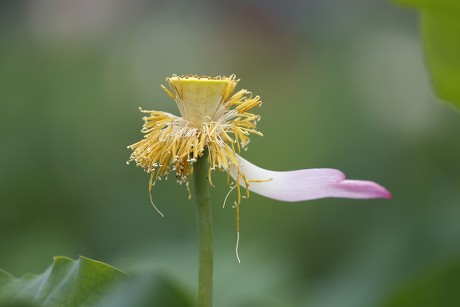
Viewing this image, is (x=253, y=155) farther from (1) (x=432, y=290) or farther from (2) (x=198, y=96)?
(1) (x=432, y=290)

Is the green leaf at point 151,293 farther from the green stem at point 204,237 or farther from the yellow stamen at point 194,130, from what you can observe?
the yellow stamen at point 194,130

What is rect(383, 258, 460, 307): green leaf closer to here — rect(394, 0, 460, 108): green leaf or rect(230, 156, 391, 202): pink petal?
rect(230, 156, 391, 202): pink petal

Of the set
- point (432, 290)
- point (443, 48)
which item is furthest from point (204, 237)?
point (443, 48)

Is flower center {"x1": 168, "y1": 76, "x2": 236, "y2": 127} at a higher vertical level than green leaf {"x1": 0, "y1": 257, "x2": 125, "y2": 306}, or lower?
higher

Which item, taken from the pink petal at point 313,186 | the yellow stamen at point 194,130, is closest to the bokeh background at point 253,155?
the pink petal at point 313,186


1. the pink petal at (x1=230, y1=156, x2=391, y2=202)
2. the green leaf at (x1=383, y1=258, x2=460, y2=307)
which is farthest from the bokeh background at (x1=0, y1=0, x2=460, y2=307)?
the pink petal at (x1=230, y1=156, x2=391, y2=202)

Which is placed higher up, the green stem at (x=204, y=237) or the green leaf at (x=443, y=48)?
the green leaf at (x=443, y=48)

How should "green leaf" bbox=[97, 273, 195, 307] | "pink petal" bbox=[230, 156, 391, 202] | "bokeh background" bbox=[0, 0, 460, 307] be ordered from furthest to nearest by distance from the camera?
"bokeh background" bbox=[0, 0, 460, 307] < "pink petal" bbox=[230, 156, 391, 202] < "green leaf" bbox=[97, 273, 195, 307]
